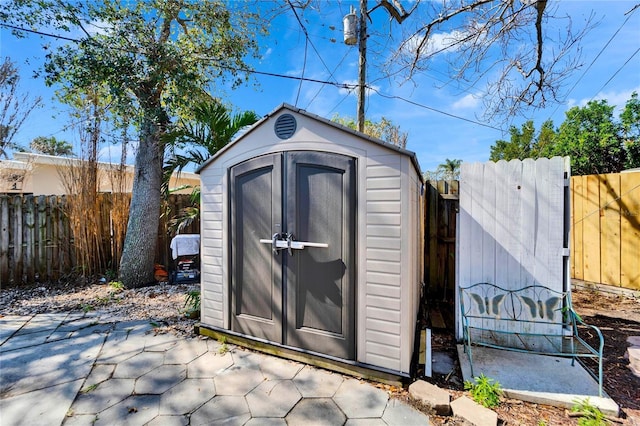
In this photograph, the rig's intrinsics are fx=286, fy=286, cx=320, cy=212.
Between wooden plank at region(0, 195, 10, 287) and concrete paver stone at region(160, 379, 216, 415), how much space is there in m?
4.96

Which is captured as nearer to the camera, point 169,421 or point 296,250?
point 169,421

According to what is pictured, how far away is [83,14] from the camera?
13.8 feet

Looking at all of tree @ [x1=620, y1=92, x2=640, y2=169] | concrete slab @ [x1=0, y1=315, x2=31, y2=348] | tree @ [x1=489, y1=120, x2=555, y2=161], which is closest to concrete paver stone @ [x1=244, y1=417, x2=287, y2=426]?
concrete slab @ [x1=0, y1=315, x2=31, y2=348]

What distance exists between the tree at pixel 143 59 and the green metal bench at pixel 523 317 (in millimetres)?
4938

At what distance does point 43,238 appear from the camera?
5.02 m

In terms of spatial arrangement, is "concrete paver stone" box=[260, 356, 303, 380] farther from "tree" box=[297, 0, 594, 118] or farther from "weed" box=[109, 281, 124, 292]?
"tree" box=[297, 0, 594, 118]

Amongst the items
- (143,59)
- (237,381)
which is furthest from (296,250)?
(143,59)

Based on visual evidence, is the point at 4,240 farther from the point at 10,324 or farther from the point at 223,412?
the point at 223,412

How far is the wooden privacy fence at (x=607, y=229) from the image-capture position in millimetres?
4230

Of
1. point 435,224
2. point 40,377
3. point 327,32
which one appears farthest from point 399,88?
point 40,377

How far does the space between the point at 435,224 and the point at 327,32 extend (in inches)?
170

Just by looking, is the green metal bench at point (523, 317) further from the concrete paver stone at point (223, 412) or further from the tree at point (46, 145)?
the tree at point (46, 145)

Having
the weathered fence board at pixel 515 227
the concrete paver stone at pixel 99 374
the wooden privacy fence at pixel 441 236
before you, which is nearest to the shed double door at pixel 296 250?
the concrete paver stone at pixel 99 374

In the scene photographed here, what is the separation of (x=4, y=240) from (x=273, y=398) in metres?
5.79
